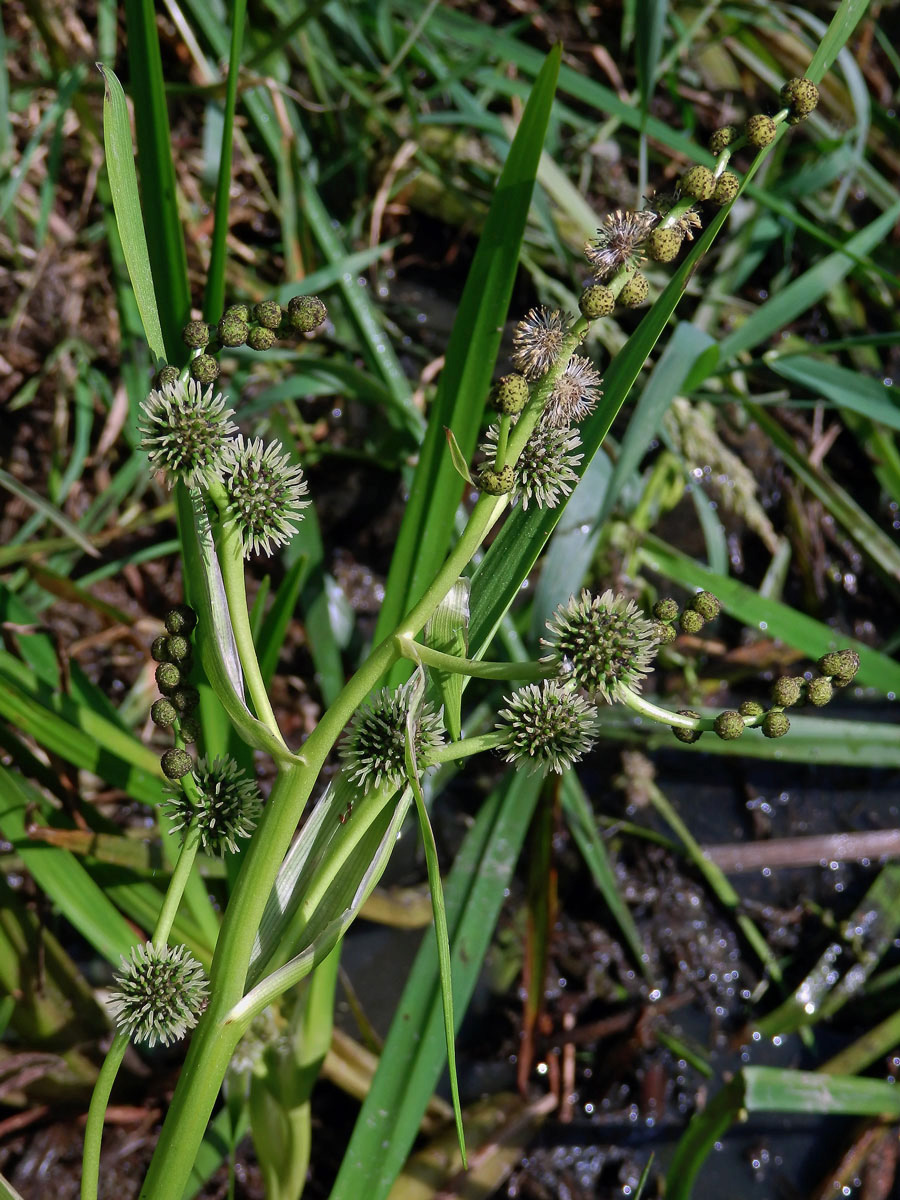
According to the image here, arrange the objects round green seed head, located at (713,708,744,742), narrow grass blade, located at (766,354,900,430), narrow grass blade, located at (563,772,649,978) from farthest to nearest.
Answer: narrow grass blade, located at (563,772,649,978), narrow grass blade, located at (766,354,900,430), round green seed head, located at (713,708,744,742)

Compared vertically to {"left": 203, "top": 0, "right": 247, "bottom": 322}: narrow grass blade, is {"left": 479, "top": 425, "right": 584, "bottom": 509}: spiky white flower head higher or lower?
lower

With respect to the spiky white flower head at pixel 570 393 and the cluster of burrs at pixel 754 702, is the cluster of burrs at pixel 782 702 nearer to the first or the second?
the cluster of burrs at pixel 754 702

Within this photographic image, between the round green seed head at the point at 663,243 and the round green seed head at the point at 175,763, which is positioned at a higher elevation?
the round green seed head at the point at 663,243

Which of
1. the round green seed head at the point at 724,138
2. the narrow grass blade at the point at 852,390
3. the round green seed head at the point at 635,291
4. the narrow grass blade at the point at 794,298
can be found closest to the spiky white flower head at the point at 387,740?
the round green seed head at the point at 635,291

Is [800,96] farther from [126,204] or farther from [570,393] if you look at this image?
[126,204]

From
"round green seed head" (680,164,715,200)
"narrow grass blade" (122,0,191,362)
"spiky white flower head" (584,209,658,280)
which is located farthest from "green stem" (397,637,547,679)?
"narrow grass blade" (122,0,191,362)

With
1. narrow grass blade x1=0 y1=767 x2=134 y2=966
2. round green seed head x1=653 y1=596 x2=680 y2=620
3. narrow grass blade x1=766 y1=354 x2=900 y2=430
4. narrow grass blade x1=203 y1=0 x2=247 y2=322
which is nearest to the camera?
round green seed head x1=653 y1=596 x2=680 y2=620

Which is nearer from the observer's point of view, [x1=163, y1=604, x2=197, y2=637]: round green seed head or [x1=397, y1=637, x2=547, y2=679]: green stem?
[x1=397, y1=637, x2=547, y2=679]: green stem

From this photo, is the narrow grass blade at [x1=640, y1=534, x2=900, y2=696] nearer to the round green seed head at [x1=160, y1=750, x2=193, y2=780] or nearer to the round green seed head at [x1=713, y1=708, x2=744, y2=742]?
the round green seed head at [x1=713, y1=708, x2=744, y2=742]
